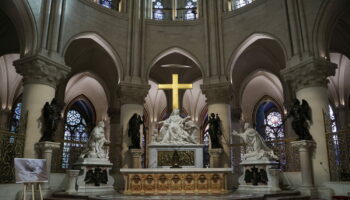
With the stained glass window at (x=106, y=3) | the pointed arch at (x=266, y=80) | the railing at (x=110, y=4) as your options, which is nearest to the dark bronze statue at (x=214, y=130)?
the pointed arch at (x=266, y=80)

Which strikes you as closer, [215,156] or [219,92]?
[215,156]

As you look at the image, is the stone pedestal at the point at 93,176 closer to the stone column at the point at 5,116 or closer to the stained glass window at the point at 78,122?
the stone column at the point at 5,116

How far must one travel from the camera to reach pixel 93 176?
11.9 metres

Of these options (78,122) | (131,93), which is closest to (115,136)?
(131,93)

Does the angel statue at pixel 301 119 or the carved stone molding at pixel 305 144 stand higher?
the angel statue at pixel 301 119

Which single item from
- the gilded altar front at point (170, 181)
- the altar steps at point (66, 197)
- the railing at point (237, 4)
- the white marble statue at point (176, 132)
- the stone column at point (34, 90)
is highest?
the railing at point (237, 4)

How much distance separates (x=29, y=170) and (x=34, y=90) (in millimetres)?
6402

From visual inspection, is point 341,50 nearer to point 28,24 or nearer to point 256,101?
point 256,101

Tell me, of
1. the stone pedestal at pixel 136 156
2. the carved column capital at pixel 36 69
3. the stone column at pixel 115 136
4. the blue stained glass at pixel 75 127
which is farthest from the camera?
the blue stained glass at pixel 75 127

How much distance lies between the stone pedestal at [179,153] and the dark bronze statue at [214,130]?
2.86 meters

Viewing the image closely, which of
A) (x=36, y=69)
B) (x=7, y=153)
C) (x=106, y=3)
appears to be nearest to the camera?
(x=7, y=153)

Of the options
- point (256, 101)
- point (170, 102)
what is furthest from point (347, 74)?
point (170, 102)

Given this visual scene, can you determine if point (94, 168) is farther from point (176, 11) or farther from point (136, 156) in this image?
point (176, 11)

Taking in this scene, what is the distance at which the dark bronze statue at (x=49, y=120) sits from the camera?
11914 millimetres
